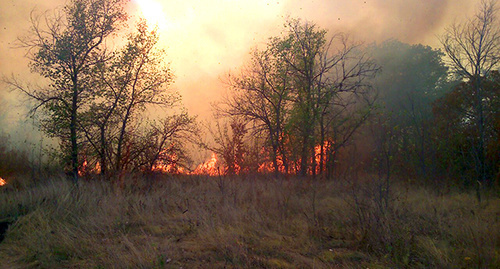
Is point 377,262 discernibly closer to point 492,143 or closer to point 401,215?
point 401,215

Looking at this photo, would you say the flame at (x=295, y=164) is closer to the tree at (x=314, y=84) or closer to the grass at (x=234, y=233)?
the tree at (x=314, y=84)

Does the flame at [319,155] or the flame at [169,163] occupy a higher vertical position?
the flame at [319,155]

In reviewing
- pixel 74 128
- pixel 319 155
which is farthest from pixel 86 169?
pixel 319 155

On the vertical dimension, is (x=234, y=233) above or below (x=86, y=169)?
below

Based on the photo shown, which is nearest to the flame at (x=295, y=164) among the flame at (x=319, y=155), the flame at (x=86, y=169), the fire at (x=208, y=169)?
the flame at (x=319, y=155)

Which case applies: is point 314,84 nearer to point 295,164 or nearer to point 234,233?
point 295,164

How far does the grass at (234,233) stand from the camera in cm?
515

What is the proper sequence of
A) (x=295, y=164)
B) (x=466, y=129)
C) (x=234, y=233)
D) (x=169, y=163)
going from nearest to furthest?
1. (x=234, y=233)
2. (x=466, y=129)
3. (x=169, y=163)
4. (x=295, y=164)

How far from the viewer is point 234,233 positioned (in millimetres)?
6320

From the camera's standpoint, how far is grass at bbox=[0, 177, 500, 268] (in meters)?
5.15

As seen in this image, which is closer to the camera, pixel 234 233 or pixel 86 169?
pixel 234 233

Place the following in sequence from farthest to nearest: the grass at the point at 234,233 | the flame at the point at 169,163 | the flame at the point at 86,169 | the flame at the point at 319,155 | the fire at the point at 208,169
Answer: the flame at the point at 319,155 → the fire at the point at 208,169 → the flame at the point at 169,163 → the flame at the point at 86,169 → the grass at the point at 234,233

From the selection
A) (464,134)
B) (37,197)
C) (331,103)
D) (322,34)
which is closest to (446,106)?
(464,134)

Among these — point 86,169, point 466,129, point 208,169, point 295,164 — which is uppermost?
point 466,129
